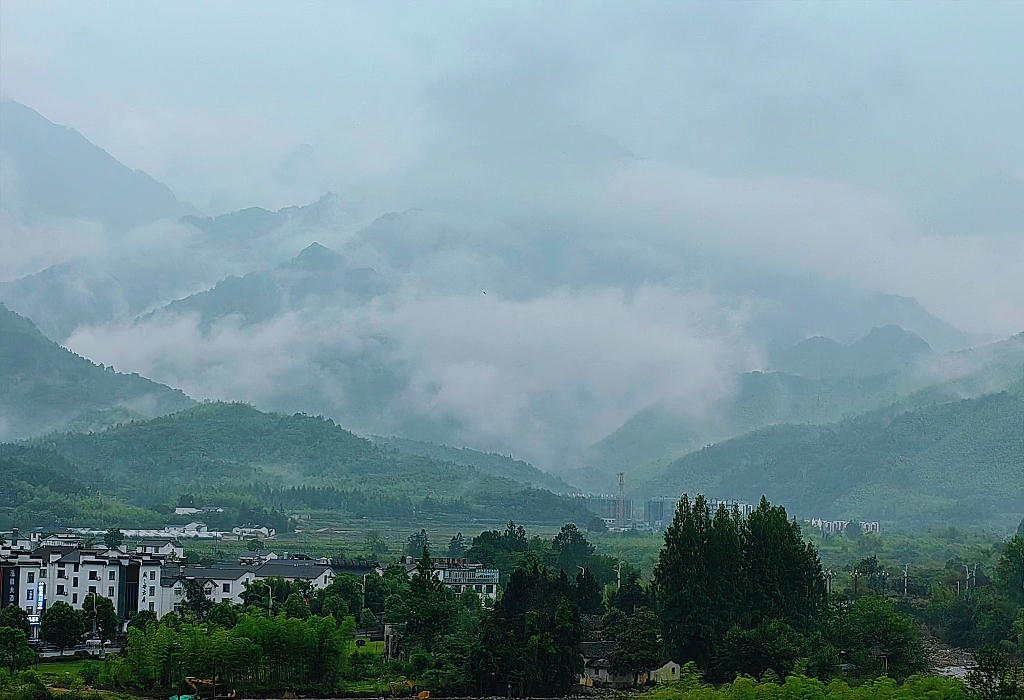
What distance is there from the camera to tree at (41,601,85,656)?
33.1 meters

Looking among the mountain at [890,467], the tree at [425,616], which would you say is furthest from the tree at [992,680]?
the mountain at [890,467]

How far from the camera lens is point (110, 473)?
116625 mm

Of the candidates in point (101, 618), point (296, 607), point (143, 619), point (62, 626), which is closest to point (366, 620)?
point (296, 607)

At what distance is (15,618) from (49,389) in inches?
5422

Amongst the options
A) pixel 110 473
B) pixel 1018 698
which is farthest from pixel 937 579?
pixel 110 473

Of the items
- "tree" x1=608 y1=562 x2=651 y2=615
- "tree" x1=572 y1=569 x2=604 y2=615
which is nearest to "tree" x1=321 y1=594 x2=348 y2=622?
"tree" x1=572 y1=569 x2=604 y2=615

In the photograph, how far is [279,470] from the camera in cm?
12306

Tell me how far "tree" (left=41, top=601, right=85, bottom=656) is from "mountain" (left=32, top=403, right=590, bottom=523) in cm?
6815

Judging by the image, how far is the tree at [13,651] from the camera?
28.6m

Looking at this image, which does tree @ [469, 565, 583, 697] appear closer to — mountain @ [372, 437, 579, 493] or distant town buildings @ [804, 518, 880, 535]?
distant town buildings @ [804, 518, 880, 535]

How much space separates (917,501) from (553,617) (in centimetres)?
11185

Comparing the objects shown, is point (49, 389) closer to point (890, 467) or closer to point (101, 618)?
point (890, 467)

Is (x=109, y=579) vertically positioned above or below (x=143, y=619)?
above

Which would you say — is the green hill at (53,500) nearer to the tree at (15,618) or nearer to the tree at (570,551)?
the tree at (570,551)
